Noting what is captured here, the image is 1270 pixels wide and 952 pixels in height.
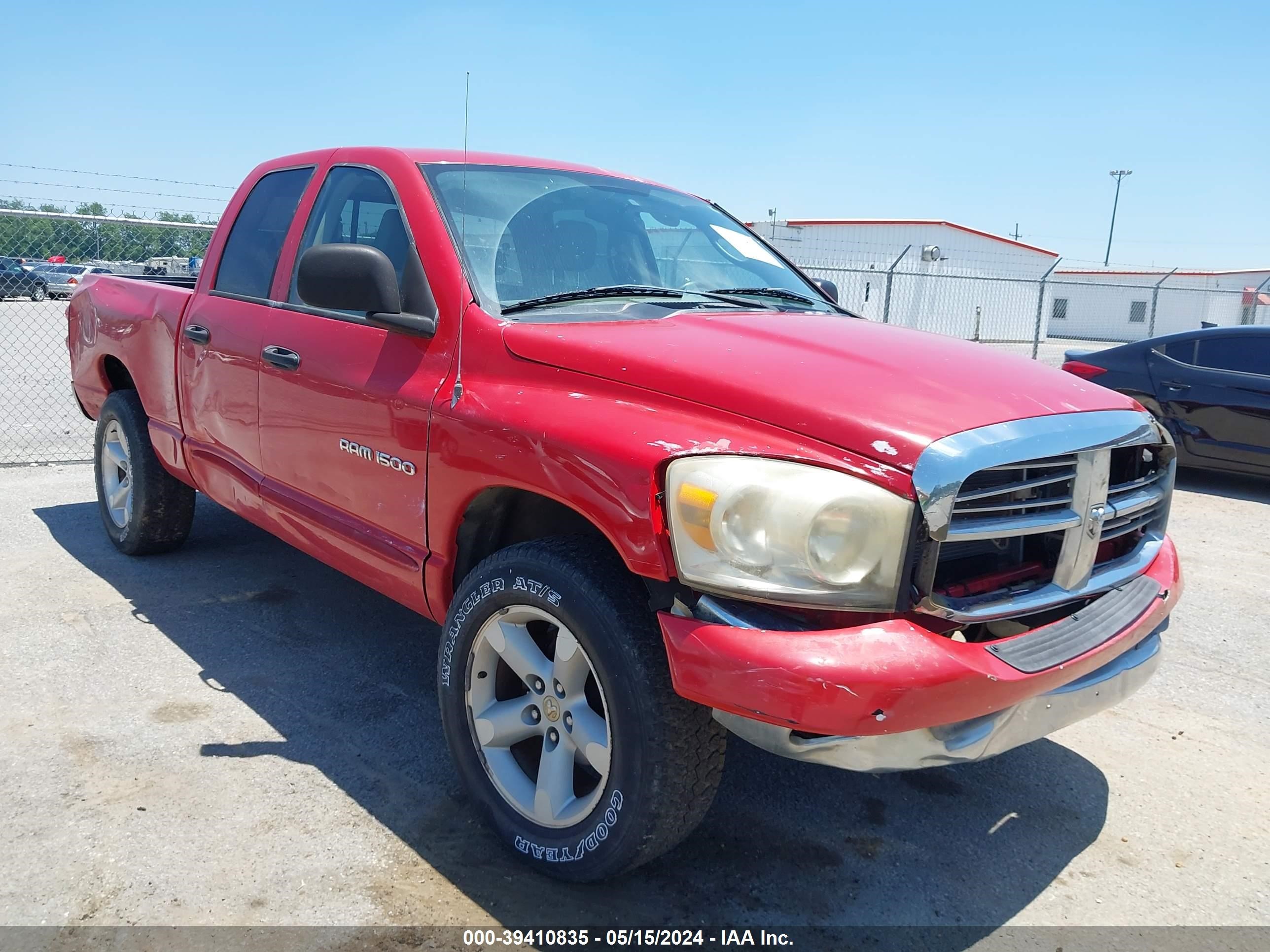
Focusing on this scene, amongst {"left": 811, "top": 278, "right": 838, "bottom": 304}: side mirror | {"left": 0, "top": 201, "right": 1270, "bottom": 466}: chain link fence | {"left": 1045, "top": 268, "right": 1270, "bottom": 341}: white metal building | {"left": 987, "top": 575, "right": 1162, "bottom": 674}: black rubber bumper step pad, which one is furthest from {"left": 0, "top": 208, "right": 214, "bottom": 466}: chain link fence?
{"left": 1045, "top": 268, "right": 1270, "bottom": 341}: white metal building

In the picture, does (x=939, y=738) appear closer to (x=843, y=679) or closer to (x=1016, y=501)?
(x=843, y=679)

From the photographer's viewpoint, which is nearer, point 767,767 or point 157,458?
point 767,767

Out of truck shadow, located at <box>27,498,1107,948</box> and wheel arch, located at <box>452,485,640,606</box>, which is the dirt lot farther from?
wheel arch, located at <box>452,485,640,606</box>

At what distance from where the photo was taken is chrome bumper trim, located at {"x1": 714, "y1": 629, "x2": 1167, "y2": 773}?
2.00 m

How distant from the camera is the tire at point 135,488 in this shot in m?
4.75

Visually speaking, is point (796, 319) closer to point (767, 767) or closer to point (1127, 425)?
point (1127, 425)

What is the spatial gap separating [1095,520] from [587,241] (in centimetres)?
184

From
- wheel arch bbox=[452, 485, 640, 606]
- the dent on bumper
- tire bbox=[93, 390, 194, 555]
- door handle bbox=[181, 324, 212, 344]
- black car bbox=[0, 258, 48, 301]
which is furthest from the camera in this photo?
black car bbox=[0, 258, 48, 301]

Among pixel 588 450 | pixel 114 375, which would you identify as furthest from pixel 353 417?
pixel 114 375

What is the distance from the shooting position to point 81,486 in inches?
264

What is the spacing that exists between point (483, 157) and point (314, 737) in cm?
212

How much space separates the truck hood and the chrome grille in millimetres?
68

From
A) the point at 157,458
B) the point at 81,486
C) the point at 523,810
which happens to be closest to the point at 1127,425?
the point at 523,810

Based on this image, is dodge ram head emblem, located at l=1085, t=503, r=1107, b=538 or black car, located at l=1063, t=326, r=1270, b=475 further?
black car, located at l=1063, t=326, r=1270, b=475
